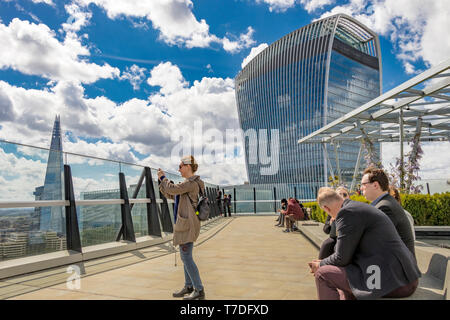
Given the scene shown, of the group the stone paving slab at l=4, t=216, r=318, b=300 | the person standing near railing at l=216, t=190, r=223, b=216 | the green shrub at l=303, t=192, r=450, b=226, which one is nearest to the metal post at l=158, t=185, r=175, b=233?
the stone paving slab at l=4, t=216, r=318, b=300

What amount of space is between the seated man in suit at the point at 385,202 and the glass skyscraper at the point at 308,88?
8183 cm

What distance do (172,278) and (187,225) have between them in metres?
1.39

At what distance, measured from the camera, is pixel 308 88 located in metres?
84.8

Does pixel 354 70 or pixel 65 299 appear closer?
pixel 65 299

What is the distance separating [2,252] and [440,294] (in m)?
5.50

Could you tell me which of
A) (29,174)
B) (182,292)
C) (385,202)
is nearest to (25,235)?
(29,174)

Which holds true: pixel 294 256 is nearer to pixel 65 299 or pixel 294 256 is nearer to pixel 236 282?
pixel 236 282

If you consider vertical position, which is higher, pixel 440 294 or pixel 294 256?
pixel 440 294

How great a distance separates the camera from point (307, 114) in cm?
8506

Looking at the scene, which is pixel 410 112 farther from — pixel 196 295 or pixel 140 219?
pixel 196 295

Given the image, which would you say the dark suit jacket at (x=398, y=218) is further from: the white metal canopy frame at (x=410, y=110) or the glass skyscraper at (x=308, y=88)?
the glass skyscraper at (x=308, y=88)

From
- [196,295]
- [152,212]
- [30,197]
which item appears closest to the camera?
[196,295]

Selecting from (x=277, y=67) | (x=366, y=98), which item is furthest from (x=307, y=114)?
(x=366, y=98)

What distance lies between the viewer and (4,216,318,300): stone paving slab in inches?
142
